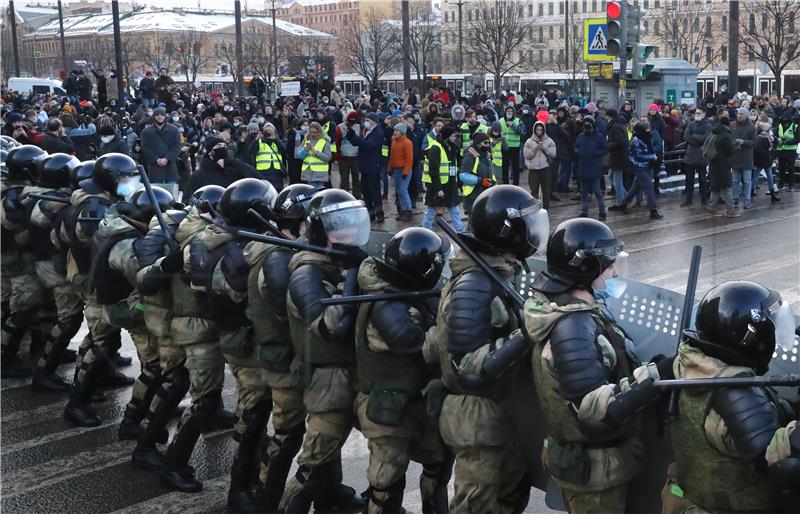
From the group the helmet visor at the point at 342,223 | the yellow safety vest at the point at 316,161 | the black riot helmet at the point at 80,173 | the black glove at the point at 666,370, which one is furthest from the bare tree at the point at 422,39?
the black glove at the point at 666,370

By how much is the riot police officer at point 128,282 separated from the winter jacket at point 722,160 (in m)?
11.2

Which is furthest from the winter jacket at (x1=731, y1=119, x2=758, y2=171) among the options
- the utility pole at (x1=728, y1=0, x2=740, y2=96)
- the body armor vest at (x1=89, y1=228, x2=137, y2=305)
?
the body armor vest at (x1=89, y1=228, x2=137, y2=305)

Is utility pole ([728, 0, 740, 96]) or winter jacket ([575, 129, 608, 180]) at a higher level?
utility pole ([728, 0, 740, 96])

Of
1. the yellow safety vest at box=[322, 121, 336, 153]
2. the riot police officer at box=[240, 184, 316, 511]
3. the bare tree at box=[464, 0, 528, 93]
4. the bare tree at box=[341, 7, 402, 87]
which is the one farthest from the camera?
the bare tree at box=[341, 7, 402, 87]

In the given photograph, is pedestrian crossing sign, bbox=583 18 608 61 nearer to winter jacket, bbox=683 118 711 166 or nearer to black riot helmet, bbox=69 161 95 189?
winter jacket, bbox=683 118 711 166

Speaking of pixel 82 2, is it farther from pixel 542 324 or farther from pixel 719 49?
pixel 542 324

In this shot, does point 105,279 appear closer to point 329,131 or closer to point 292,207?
point 292,207

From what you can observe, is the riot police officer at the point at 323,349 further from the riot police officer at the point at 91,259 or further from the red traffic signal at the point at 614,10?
the red traffic signal at the point at 614,10

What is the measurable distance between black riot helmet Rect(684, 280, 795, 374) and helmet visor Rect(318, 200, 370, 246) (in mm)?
2132

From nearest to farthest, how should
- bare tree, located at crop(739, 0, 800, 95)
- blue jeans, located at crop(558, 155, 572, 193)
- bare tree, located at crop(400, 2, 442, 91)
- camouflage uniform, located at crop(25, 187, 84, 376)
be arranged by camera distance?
1. camouflage uniform, located at crop(25, 187, 84, 376)
2. blue jeans, located at crop(558, 155, 572, 193)
3. bare tree, located at crop(739, 0, 800, 95)
4. bare tree, located at crop(400, 2, 442, 91)

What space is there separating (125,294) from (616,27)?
1075cm

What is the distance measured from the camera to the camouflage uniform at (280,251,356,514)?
5016mm

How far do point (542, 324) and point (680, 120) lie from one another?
1949cm

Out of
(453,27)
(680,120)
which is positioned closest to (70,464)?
(680,120)
